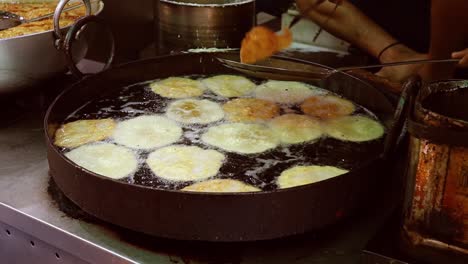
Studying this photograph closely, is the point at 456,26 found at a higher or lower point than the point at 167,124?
higher

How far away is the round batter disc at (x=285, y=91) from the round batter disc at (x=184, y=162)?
0.68 m

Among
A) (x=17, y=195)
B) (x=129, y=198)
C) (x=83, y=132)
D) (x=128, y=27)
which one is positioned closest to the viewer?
(x=129, y=198)

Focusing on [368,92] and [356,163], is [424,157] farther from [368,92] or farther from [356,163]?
[368,92]

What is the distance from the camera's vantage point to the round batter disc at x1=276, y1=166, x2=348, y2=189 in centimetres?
193

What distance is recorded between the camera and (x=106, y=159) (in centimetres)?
212

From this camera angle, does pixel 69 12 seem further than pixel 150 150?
Yes

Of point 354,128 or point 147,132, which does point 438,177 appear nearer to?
point 354,128

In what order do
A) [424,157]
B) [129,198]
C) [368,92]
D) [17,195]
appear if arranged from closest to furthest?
[424,157] < [129,198] < [17,195] < [368,92]

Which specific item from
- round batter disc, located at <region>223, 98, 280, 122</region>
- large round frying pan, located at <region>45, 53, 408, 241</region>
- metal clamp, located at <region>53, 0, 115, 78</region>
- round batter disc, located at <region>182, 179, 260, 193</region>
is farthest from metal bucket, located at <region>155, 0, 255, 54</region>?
large round frying pan, located at <region>45, 53, 408, 241</region>

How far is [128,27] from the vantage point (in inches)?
146

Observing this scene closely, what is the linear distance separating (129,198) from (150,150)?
656 millimetres

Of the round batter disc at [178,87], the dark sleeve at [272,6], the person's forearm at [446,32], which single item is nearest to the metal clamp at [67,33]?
the round batter disc at [178,87]

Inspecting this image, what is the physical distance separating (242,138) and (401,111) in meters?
0.80

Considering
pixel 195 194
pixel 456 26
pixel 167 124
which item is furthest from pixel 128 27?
pixel 195 194
